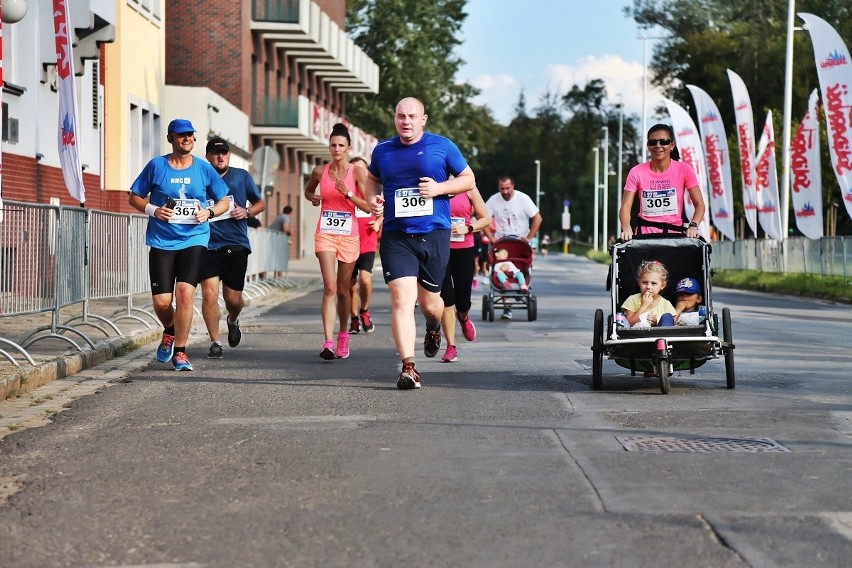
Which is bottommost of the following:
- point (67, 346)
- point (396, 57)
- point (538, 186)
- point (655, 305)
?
point (67, 346)

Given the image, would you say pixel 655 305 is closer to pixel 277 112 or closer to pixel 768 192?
pixel 768 192

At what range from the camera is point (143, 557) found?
18.4 feet

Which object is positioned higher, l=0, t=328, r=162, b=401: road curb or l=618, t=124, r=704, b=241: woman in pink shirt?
l=618, t=124, r=704, b=241: woman in pink shirt

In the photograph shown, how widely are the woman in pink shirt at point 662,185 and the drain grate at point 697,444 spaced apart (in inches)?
168

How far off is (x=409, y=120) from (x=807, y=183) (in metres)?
23.3

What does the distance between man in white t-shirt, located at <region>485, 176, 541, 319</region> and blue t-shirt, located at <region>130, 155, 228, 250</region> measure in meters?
7.52

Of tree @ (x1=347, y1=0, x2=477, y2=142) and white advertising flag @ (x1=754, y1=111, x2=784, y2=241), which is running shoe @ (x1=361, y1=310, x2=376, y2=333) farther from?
tree @ (x1=347, y1=0, x2=477, y2=142)

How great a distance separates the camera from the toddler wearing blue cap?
11.5 meters

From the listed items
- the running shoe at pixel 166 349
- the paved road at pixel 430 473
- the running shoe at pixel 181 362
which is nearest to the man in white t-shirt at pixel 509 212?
the paved road at pixel 430 473

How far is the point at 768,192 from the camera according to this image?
3903cm

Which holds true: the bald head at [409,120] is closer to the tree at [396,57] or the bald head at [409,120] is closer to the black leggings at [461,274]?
the black leggings at [461,274]

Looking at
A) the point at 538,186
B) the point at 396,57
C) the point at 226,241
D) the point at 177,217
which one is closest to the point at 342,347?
the point at 226,241

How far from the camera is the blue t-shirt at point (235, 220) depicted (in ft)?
48.2

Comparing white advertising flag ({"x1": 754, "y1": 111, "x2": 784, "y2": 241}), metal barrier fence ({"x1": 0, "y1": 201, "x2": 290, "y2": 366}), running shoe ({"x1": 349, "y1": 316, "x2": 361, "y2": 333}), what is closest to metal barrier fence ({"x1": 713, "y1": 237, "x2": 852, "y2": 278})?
white advertising flag ({"x1": 754, "y1": 111, "x2": 784, "y2": 241})
